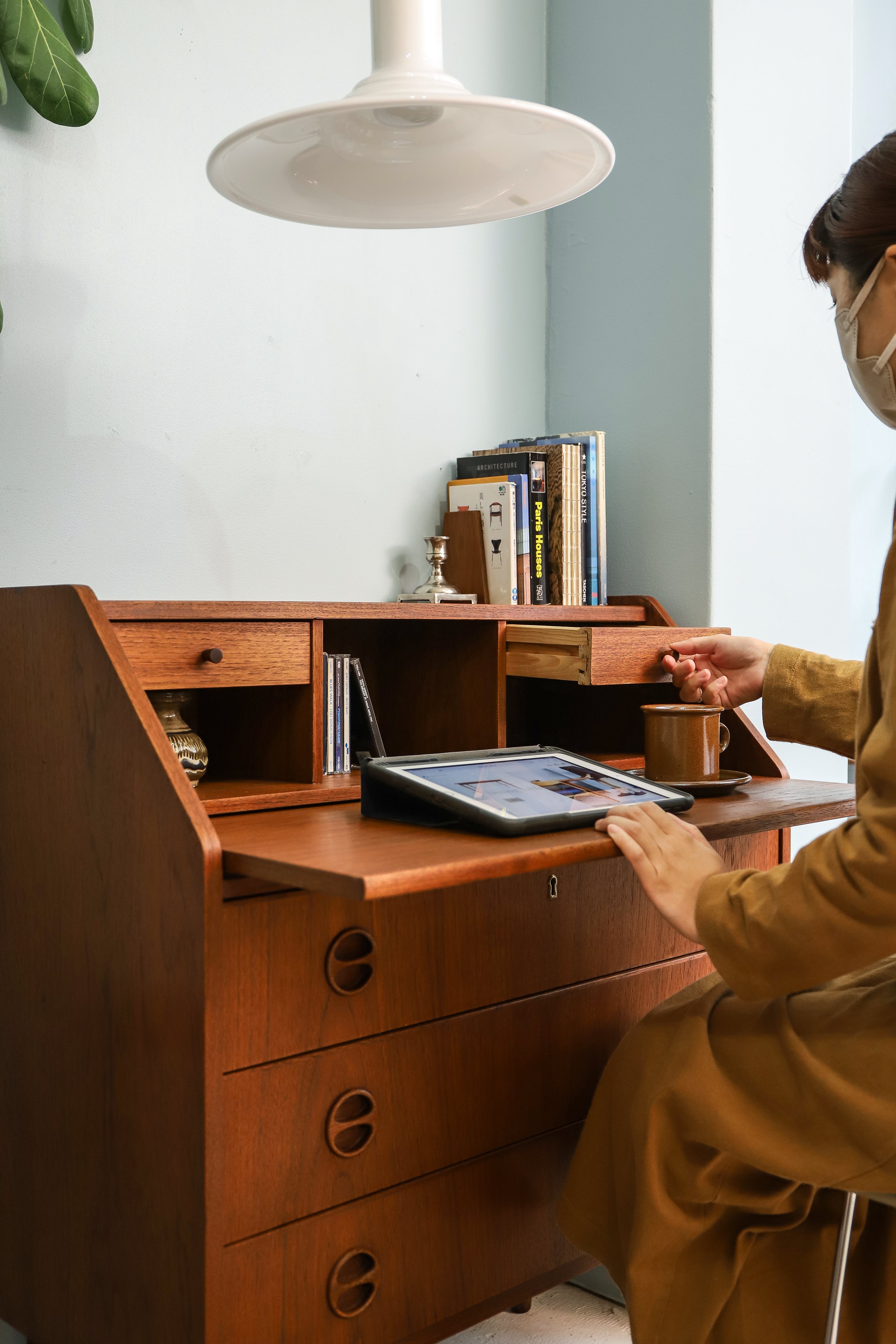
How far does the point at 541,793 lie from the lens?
1.34 meters

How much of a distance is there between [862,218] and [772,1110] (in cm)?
92

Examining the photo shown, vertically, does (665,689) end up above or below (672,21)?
below

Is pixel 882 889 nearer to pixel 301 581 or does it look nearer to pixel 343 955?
pixel 343 955

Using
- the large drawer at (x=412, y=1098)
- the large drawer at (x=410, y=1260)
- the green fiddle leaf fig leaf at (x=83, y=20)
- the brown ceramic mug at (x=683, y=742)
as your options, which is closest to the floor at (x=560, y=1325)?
the large drawer at (x=410, y=1260)

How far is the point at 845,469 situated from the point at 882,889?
1.58 meters

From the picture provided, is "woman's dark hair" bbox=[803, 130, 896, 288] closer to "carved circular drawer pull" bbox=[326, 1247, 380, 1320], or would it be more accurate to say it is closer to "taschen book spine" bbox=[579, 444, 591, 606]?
"taschen book spine" bbox=[579, 444, 591, 606]

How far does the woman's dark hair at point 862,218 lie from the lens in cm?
116

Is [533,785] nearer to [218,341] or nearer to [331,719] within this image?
[331,719]

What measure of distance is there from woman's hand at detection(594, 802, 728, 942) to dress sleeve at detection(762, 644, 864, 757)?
455 mm

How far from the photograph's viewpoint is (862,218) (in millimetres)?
1192

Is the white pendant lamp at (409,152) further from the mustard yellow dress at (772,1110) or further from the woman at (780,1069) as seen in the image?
the mustard yellow dress at (772,1110)

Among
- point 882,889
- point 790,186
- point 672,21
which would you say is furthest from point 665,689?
point 672,21

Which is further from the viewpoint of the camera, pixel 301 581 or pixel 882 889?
pixel 301 581

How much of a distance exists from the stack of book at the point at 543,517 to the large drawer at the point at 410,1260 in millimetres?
881
